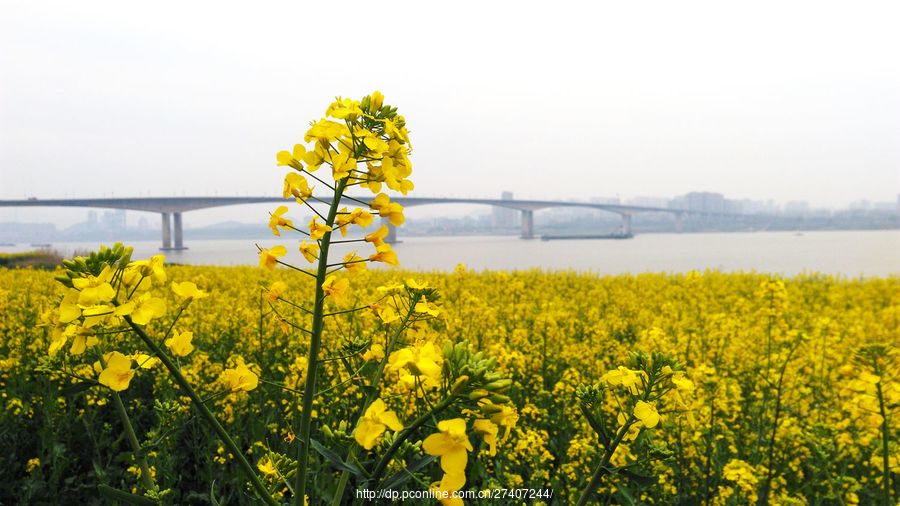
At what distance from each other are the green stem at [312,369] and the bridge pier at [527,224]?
43939mm

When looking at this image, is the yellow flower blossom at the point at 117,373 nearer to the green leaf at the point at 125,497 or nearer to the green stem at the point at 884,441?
the green leaf at the point at 125,497

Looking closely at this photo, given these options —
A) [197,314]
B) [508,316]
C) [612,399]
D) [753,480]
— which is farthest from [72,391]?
[508,316]

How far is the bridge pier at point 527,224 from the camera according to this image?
45.1m

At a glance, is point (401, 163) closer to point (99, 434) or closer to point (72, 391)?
point (72, 391)

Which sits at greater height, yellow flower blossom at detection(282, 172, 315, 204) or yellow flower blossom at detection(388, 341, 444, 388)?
yellow flower blossom at detection(282, 172, 315, 204)

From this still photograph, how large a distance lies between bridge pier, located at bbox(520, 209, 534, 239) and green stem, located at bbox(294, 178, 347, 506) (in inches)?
1730

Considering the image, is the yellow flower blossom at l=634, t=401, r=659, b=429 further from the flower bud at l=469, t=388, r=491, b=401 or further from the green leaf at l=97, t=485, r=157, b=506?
the green leaf at l=97, t=485, r=157, b=506

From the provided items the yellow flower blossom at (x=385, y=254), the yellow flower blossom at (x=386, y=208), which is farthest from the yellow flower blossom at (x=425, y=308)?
the yellow flower blossom at (x=386, y=208)

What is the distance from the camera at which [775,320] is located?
5.02 metres

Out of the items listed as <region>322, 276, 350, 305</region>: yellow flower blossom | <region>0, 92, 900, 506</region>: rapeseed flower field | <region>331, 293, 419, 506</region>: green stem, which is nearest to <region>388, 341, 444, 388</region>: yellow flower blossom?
<region>0, 92, 900, 506</region>: rapeseed flower field

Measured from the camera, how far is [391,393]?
10.1ft

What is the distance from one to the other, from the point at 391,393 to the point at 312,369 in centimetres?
197

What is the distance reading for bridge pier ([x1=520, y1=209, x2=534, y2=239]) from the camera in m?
45.1

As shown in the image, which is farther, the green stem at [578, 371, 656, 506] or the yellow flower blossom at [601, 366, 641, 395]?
the yellow flower blossom at [601, 366, 641, 395]
